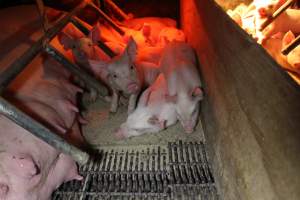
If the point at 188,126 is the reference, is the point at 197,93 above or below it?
above

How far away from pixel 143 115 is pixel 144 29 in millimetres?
1498

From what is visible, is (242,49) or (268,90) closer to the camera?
(268,90)

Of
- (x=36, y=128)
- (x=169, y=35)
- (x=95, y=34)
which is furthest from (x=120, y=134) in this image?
(x=169, y=35)

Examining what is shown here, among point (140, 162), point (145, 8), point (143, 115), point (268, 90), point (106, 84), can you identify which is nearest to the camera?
point (268, 90)

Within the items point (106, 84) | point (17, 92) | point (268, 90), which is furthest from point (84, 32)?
point (268, 90)

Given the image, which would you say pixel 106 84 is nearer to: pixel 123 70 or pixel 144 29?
pixel 123 70

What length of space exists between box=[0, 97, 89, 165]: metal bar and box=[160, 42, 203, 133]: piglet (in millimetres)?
808

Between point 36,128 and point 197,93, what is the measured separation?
1080 mm

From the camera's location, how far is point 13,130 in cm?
168

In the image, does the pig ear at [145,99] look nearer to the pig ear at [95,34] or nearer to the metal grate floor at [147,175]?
the metal grate floor at [147,175]

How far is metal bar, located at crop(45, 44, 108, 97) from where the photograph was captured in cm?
226

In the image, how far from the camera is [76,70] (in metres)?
2.40

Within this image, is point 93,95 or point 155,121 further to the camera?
point 93,95

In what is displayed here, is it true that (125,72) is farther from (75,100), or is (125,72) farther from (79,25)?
(79,25)
